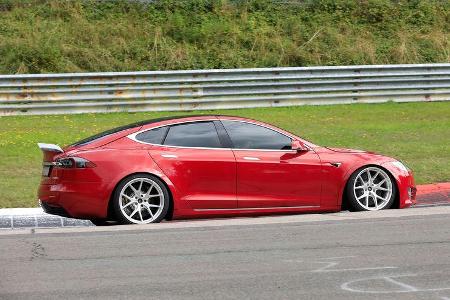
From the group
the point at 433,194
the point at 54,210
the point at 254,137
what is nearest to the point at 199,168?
the point at 254,137

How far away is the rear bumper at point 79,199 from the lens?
11.1 m

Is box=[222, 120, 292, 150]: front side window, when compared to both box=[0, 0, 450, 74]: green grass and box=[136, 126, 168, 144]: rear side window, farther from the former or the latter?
box=[0, 0, 450, 74]: green grass

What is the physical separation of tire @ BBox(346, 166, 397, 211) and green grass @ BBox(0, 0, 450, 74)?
12.9 metres

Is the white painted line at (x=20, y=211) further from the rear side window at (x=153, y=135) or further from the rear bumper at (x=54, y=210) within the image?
the rear side window at (x=153, y=135)

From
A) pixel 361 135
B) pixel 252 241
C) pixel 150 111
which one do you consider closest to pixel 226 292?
pixel 252 241

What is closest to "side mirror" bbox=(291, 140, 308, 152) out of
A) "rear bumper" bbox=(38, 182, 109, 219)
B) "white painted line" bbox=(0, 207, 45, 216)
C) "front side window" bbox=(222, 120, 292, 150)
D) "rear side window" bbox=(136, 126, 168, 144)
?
"front side window" bbox=(222, 120, 292, 150)

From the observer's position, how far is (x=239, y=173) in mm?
11523

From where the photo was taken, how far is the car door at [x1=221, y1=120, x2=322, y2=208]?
455 inches

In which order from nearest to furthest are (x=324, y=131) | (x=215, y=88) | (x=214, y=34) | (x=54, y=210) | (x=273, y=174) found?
(x=54, y=210), (x=273, y=174), (x=324, y=131), (x=215, y=88), (x=214, y=34)

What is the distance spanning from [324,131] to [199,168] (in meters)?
7.95

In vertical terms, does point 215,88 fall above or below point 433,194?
above

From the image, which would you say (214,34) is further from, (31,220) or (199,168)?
(199,168)

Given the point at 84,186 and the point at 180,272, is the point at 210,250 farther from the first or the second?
the point at 84,186

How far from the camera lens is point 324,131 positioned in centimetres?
1912
